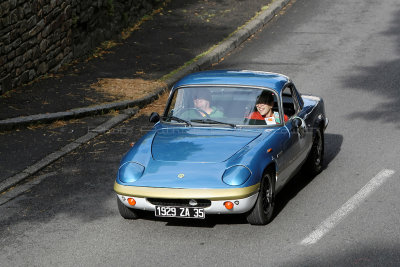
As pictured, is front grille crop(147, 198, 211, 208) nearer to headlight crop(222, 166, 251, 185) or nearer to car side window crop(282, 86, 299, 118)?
headlight crop(222, 166, 251, 185)

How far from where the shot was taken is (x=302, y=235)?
793 centimetres

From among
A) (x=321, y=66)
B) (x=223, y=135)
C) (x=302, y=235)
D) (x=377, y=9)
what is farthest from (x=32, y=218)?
(x=377, y=9)

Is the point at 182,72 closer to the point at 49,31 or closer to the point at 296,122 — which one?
the point at 49,31

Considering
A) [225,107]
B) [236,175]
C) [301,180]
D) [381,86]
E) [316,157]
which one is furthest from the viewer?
[381,86]

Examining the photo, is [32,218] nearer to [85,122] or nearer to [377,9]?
[85,122]

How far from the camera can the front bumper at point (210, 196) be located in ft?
25.3

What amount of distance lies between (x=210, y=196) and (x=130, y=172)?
101 centimetres

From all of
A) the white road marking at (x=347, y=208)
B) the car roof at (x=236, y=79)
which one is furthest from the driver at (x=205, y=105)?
the white road marking at (x=347, y=208)

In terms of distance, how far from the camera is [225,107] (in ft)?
30.1

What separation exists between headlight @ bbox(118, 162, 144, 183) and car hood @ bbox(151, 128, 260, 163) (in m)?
0.24

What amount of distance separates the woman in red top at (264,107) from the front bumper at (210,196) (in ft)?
4.61

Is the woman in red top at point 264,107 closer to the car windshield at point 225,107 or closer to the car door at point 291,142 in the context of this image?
the car windshield at point 225,107

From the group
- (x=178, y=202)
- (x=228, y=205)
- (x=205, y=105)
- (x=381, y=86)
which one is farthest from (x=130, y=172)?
(x=381, y=86)

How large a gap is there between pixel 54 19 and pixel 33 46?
1054mm
